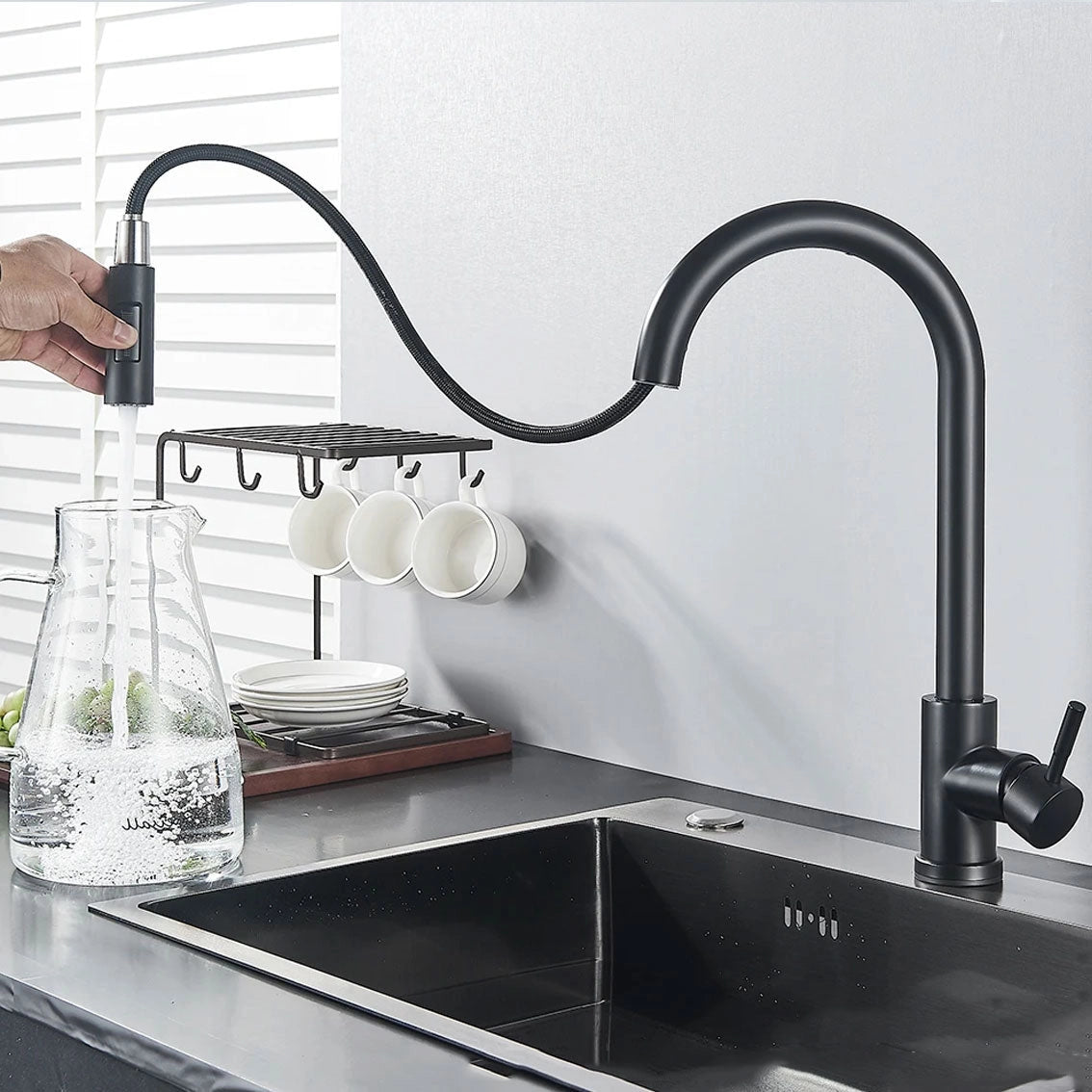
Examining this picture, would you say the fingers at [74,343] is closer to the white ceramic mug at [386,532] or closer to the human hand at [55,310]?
the human hand at [55,310]

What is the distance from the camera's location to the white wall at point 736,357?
4.37 feet

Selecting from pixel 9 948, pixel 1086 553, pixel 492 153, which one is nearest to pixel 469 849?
pixel 9 948

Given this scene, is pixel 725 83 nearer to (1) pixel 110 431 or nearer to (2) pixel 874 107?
(2) pixel 874 107

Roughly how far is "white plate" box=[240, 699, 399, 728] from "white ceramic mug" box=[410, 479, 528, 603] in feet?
0.48

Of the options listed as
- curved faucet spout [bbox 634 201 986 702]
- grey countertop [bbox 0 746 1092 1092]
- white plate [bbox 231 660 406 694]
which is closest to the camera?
grey countertop [bbox 0 746 1092 1092]

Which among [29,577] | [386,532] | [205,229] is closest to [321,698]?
[386,532]

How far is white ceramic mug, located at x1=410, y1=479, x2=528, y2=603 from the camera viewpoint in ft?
5.60

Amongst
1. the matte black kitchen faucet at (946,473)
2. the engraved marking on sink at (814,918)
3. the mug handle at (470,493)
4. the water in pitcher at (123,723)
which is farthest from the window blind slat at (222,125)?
the engraved marking on sink at (814,918)

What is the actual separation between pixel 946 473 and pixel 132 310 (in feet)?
1.97

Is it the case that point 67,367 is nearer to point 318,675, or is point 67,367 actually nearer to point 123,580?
point 123,580

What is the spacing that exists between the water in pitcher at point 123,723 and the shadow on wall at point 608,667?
1.63 feet

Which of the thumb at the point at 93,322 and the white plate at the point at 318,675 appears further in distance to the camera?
the white plate at the point at 318,675

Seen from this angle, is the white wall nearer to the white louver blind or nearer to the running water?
the white louver blind

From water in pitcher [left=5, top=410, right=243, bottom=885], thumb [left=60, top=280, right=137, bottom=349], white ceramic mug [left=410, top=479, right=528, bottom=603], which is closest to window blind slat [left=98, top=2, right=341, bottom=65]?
white ceramic mug [left=410, top=479, right=528, bottom=603]
